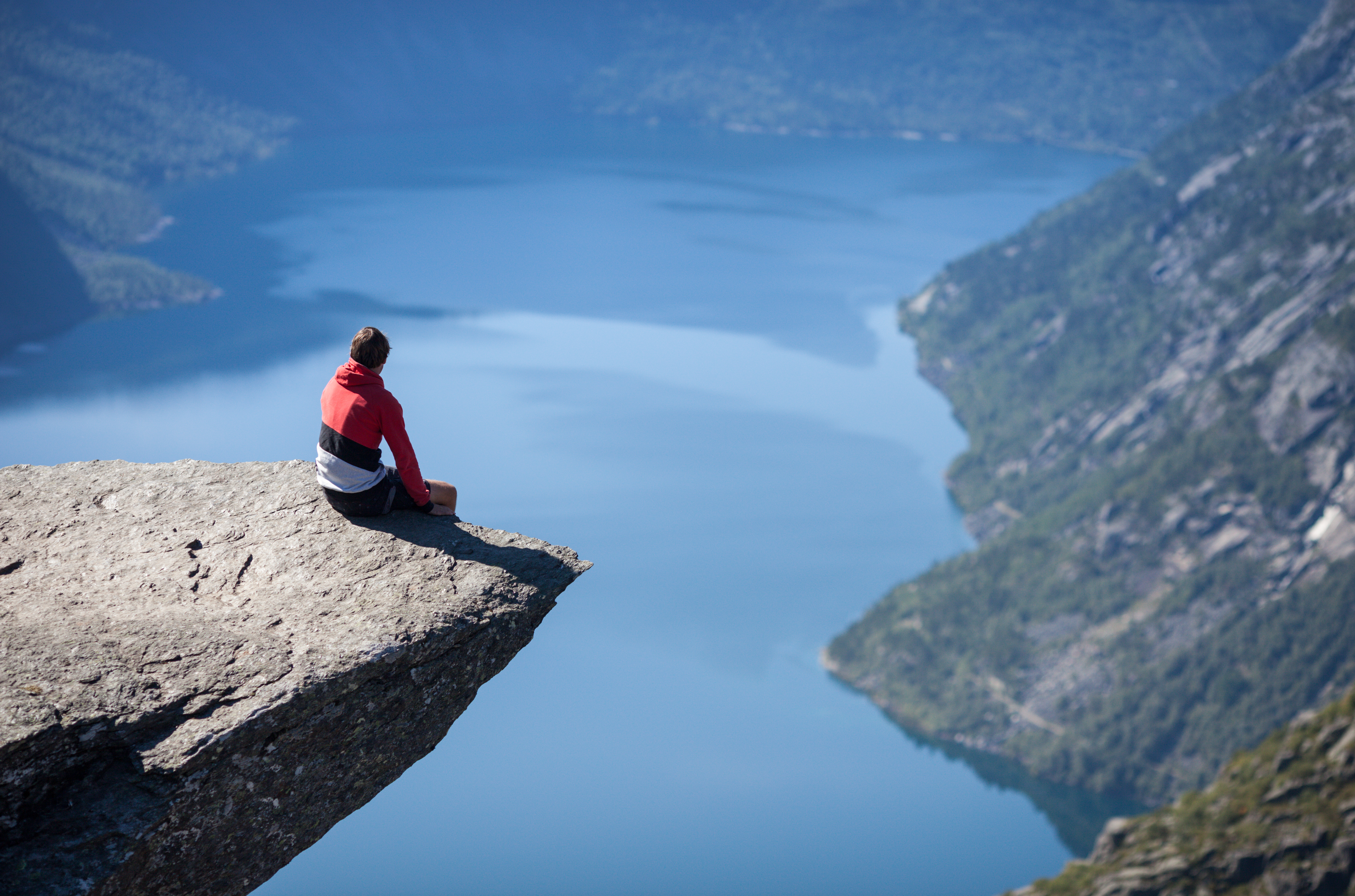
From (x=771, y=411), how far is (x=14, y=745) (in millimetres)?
181243

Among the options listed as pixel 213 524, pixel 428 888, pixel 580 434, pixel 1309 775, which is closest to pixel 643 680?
pixel 428 888

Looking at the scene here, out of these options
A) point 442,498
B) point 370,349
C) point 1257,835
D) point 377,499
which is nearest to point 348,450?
point 377,499

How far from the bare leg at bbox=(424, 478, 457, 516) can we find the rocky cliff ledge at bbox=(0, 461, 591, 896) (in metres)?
0.25

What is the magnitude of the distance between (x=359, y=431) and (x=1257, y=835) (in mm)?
73635

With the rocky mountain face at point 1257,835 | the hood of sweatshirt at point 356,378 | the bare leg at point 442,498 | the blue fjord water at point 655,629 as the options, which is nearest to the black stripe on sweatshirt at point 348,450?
the hood of sweatshirt at point 356,378

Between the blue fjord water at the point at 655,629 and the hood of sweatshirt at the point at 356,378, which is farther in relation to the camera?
the blue fjord water at the point at 655,629

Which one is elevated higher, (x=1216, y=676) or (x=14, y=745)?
(x=1216, y=676)

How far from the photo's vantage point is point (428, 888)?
10006cm

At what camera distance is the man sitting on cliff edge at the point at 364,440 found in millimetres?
12922

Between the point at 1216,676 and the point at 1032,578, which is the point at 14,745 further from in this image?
the point at 1032,578

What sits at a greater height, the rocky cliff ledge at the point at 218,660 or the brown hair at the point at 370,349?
the brown hair at the point at 370,349

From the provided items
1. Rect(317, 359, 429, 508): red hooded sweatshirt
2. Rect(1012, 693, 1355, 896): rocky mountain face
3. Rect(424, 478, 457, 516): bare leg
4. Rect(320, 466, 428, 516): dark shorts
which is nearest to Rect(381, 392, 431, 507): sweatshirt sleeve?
Rect(317, 359, 429, 508): red hooded sweatshirt

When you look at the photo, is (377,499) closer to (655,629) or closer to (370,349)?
(370,349)

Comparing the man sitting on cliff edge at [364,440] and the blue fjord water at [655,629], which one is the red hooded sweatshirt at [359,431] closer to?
the man sitting on cliff edge at [364,440]
